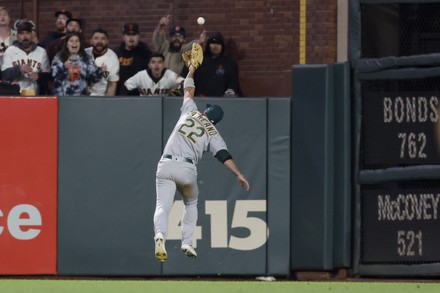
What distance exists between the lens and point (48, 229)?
14.7m

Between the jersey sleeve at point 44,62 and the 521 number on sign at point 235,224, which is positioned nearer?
the 521 number on sign at point 235,224

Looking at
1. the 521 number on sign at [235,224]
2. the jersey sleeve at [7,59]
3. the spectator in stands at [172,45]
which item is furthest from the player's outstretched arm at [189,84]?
the jersey sleeve at [7,59]

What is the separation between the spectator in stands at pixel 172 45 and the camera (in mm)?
16781

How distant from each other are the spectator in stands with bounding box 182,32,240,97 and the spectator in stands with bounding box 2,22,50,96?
2023 mm

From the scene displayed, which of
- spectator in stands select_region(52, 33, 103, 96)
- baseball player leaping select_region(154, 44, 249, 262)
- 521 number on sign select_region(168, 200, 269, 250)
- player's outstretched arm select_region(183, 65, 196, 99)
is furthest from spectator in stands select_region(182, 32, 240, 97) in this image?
baseball player leaping select_region(154, 44, 249, 262)

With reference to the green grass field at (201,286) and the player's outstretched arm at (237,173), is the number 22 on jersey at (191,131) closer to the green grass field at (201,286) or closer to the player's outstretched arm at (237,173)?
the player's outstretched arm at (237,173)

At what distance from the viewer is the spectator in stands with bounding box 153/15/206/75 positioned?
16.8m

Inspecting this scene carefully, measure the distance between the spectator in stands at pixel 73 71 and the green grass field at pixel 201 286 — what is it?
8.74ft

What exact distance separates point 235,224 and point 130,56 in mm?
3264

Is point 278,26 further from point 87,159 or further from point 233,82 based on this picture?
point 87,159

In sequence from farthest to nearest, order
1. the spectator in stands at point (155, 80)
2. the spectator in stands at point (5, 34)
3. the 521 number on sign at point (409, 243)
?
1. the spectator in stands at point (5, 34)
2. the spectator in stands at point (155, 80)
3. the 521 number on sign at point (409, 243)

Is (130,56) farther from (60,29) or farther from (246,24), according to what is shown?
(246,24)

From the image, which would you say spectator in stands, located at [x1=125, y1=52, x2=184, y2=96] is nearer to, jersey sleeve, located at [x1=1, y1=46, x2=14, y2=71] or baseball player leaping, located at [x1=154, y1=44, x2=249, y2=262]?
jersey sleeve, located at [x1=1, y1=46, x2=14, y2=71]

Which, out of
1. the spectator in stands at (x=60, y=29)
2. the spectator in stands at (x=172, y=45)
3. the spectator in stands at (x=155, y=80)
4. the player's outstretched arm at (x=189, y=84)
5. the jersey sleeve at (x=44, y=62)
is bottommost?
the player's outstretched arm at (x=189, y=84)
